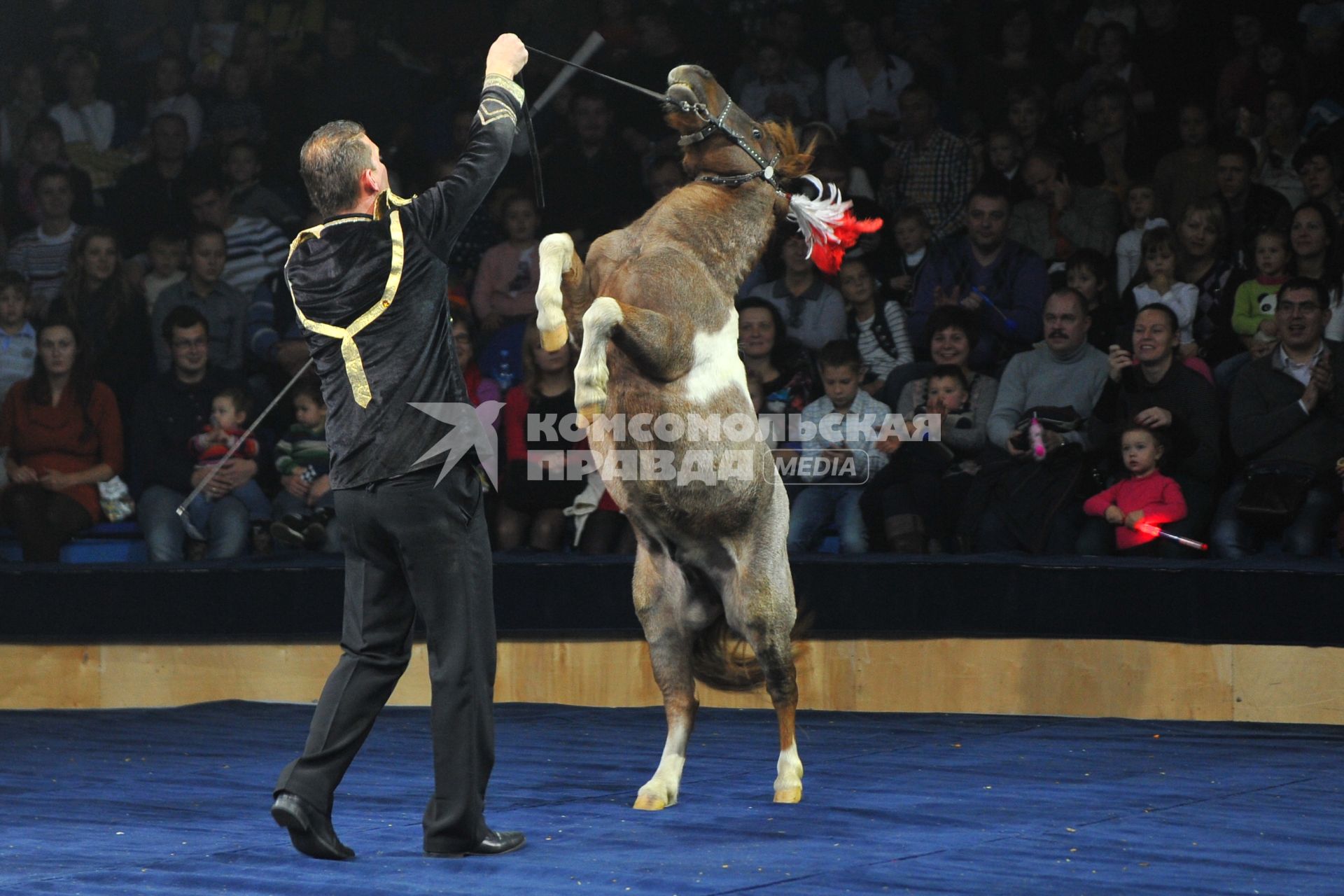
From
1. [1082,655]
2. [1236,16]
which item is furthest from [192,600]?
[1236,16]

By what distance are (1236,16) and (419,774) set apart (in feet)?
19.7

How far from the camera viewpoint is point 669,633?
16.1ft

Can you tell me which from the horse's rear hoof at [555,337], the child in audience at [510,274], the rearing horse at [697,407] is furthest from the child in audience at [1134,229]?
the horse's rear hoof at [555,337]

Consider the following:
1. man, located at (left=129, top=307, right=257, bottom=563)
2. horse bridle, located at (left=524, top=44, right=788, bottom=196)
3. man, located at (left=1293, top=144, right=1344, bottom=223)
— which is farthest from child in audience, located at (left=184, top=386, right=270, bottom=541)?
man, located at (left=1293, top=144, right=1344, bottom=223)

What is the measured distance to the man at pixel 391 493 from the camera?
3949mm

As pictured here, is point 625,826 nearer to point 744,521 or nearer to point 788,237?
point 744,521

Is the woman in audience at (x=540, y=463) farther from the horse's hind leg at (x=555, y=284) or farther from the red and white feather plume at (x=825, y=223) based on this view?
the horse's hind leg at (x=555, y=284)

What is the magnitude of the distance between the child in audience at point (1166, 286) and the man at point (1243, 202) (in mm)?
374

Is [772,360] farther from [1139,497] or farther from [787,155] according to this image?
[787,155]

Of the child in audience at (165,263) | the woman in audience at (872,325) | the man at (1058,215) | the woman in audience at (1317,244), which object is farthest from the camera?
the child in audience at (165,263)

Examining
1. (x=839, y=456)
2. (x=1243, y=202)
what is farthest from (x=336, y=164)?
(x=1243, y=202)

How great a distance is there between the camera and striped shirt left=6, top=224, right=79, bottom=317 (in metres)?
8.91

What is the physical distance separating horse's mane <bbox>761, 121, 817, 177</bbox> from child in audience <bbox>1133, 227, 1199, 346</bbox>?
2929mm

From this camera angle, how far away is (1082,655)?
21.0ft
